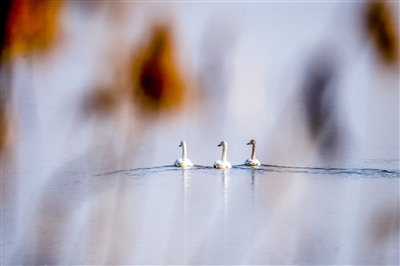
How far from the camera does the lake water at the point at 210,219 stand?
2121mm

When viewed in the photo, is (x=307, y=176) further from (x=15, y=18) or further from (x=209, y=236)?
(x=15, y=18)

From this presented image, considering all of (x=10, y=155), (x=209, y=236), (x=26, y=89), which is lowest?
(x=209, y=236)

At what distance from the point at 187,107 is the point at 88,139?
→ 0.22 metres

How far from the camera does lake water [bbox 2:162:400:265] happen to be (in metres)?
2.12

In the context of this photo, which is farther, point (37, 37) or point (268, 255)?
point (268, 255)

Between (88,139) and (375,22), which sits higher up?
(375,22)

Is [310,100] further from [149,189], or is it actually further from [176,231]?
[149,189]

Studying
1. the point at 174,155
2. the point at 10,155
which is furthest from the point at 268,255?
the point at 174,155

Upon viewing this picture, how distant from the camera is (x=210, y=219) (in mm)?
A: 7605

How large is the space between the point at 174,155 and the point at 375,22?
13.7 meters

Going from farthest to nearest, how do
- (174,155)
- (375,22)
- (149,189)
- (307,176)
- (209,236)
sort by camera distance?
(174,155) < (307,176) < (149,189) < (209,236) < (375,22)

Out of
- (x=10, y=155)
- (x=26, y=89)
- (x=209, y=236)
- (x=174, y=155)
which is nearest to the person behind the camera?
(x=26, y=89)

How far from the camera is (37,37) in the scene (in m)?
1.15

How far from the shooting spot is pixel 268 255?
4.72 meters
